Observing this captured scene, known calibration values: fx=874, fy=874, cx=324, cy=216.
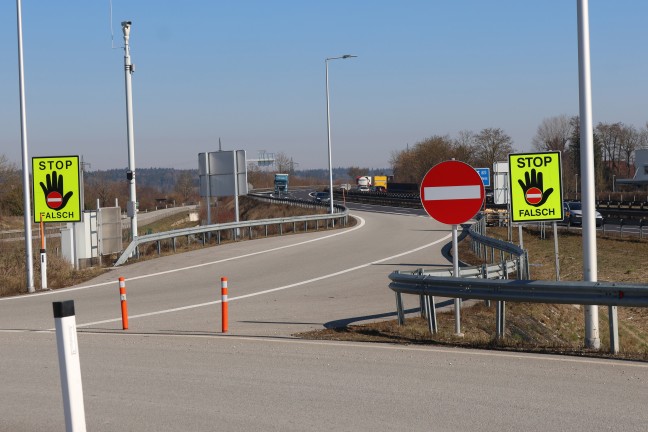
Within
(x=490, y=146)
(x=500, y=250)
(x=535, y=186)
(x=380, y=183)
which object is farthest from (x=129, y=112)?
(x=380, y=183)

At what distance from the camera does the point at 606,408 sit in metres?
7.81

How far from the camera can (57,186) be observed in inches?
910

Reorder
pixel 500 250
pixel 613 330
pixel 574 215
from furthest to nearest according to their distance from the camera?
pixel 574 215
pixel 500 250
pixel 613 330

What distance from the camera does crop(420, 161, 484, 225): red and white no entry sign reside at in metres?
12.1

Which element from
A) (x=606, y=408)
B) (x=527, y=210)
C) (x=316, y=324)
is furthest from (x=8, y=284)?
(x=606, y=408)

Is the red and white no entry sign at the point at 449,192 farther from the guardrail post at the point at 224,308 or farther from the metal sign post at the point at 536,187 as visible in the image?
the metal sign post at the point at 536,187

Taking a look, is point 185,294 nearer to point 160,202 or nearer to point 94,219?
point 94,219

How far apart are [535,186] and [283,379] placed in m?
10.0

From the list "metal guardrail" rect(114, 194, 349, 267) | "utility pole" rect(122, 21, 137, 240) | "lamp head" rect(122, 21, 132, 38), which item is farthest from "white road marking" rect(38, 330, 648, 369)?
"lamp head" rect(122, 21, 132, 38)

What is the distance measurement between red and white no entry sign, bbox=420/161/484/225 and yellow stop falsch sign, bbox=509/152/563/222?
5881 mm

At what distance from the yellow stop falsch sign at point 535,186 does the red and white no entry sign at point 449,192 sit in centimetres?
588

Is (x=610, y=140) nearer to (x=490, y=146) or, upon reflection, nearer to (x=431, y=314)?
(x=490, y=146)

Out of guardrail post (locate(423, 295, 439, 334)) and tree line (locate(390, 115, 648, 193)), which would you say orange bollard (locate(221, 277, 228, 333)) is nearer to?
guardrail post (locate(423, 295, 439, 334))

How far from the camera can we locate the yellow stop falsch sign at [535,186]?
17.8 m
